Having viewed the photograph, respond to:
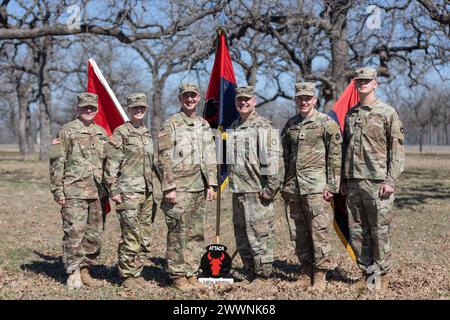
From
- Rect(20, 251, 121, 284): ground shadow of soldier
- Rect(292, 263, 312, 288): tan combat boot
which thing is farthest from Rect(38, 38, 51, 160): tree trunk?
Rect(292, 263, 312, 288): tan combat boot

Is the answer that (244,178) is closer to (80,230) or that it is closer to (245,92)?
(245,92)

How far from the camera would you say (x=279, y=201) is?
14.0 metres

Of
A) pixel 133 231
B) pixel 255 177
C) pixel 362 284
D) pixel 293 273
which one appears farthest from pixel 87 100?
pixel 362 284

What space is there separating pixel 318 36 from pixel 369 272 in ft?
43.9

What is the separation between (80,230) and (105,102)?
200 centimetres

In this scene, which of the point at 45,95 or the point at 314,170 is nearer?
the point at 314,170

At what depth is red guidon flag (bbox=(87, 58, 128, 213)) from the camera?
718cm

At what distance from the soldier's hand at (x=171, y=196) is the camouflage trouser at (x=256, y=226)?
693 mm

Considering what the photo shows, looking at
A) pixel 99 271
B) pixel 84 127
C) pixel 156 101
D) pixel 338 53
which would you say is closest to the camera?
pixel 84 127

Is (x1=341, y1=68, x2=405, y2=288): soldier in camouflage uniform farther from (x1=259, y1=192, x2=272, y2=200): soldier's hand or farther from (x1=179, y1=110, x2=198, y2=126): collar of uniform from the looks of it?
(x1=179, y1=110, x2=198, y2=126): collar of uniform

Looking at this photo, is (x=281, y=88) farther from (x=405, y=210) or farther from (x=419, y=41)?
(x=405, y=210)

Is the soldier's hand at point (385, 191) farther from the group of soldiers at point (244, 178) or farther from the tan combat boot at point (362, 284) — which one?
the tan combat boot at point (362, 284)

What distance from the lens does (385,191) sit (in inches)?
223
